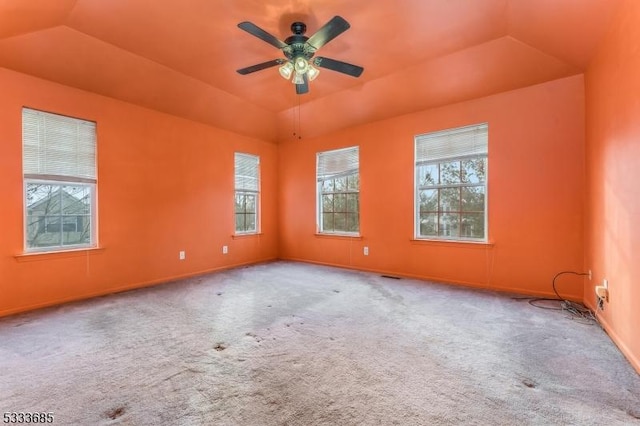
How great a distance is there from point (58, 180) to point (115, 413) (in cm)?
317

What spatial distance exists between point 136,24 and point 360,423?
3.91m

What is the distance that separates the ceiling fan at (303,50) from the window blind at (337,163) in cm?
227

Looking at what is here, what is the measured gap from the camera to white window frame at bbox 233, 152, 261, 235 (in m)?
5.59

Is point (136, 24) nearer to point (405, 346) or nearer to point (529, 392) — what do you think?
point (405, 346)

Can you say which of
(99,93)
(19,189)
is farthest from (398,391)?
(99,93)

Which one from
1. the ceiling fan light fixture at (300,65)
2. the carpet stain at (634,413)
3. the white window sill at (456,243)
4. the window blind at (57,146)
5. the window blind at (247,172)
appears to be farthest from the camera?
the window blind at (247,172)

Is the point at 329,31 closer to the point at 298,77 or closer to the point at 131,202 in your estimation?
the point at 298,77

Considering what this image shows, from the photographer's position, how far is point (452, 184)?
169 inches

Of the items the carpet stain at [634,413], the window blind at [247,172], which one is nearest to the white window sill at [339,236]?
the window blind at [247,172]

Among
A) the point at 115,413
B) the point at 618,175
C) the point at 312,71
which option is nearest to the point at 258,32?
the point at 312,71

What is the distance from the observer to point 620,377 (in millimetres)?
1887

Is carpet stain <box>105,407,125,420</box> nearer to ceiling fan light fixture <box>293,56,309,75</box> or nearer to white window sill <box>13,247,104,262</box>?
white window sill <box>13,247,104,262</box>

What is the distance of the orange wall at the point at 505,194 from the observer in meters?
3.41

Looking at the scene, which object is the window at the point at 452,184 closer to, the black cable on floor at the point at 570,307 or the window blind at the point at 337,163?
the black cable on floor at the point at 570,307
